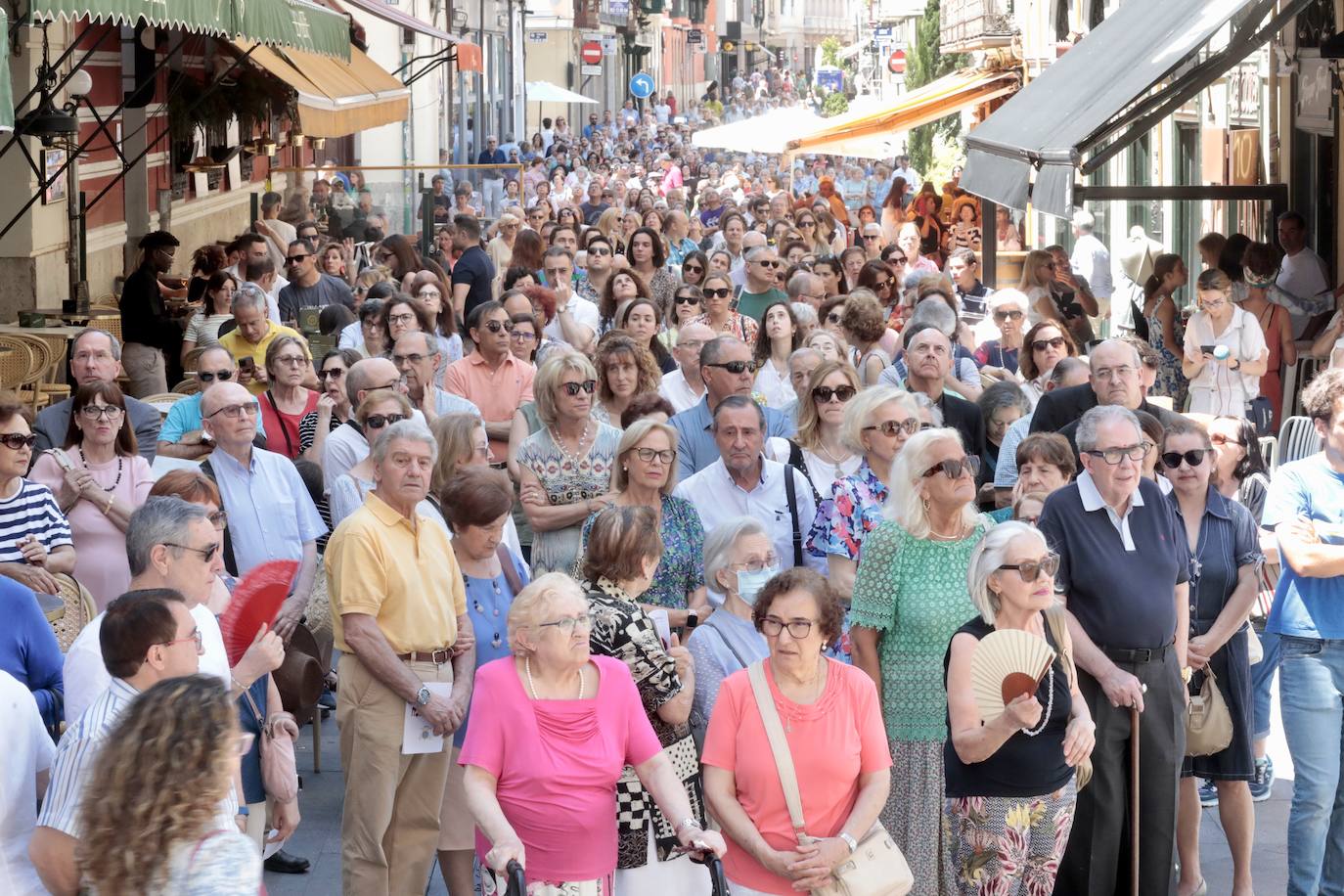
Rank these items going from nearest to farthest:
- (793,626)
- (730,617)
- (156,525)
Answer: (793,626) < (156,525) < (730,617)

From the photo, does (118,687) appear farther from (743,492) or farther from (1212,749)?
(1212,749)

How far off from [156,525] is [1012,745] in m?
2.54

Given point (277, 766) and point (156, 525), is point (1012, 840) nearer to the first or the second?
point (277, 766)

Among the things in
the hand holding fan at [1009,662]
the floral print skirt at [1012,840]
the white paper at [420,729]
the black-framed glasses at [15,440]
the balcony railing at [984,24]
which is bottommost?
the floral print skirt at [1012,840]

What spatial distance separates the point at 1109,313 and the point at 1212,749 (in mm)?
12157

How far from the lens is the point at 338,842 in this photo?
7.65 meters

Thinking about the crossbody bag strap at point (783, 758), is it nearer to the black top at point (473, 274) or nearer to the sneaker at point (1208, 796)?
the sneaker at point (1208, 796)

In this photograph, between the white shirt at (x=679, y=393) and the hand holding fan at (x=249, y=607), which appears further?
the white shirt at (x=679, y=393)

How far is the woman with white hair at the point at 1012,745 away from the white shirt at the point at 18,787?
8.29 feet

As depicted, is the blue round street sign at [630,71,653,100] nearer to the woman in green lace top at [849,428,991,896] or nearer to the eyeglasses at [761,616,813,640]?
the woman in green lace top at [849,428,991,896]

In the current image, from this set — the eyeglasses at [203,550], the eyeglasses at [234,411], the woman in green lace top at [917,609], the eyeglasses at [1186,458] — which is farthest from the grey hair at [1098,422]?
the eyeglasses at [234,411]

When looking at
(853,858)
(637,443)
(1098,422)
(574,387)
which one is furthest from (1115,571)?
(574,387)

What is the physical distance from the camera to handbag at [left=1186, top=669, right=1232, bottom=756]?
671cm

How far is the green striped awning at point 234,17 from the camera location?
8.11 metres
